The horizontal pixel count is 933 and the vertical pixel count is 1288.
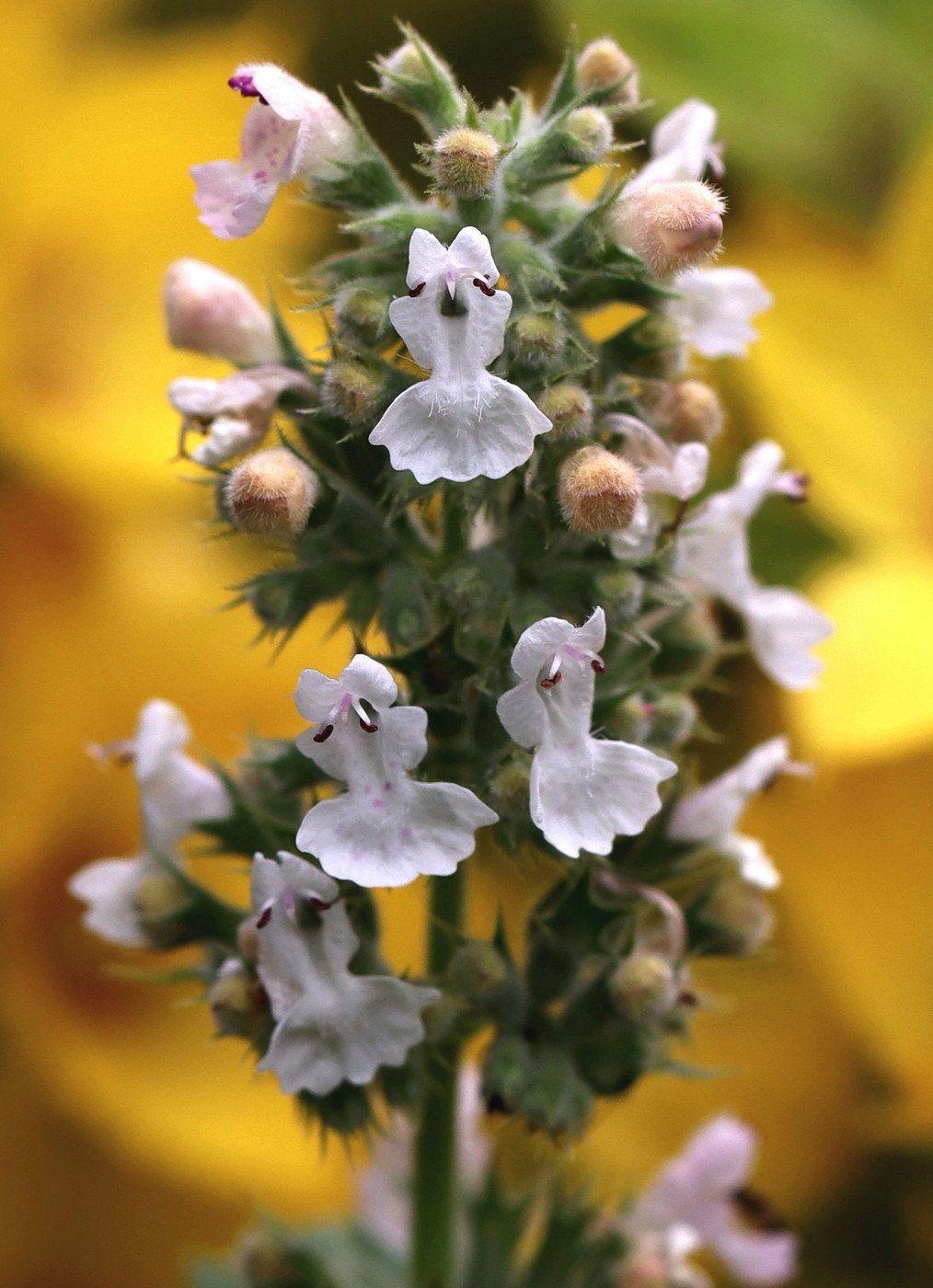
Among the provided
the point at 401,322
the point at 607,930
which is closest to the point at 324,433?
the point at 401,322

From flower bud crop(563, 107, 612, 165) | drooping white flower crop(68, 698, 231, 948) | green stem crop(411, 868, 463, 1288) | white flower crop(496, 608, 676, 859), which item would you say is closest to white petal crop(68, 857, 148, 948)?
drooping white flower crop(68, 698, 231, 948)

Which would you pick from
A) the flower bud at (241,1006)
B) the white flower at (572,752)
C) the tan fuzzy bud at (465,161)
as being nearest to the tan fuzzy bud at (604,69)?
the tan fuzzy bud at (465,161)

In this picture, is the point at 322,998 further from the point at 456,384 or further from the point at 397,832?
the point at 456,384

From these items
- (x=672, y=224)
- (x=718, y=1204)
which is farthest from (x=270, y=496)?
(x=718, y=1204)

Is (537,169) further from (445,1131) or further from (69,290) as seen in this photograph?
(69,290)

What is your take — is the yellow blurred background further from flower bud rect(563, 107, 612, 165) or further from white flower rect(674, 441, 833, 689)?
flower bud rect(563, 107, 612, 165)
